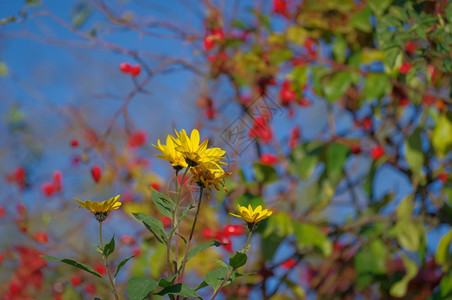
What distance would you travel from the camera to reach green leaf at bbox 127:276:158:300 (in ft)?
1.64

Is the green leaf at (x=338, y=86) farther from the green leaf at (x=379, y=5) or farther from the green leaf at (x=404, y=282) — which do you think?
the green leaf at (x=404, y=282)

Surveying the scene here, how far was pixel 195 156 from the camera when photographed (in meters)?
0.55

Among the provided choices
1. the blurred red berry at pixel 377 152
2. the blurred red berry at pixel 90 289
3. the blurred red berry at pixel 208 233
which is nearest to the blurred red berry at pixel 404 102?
the blurred red berry at pixel 377 152

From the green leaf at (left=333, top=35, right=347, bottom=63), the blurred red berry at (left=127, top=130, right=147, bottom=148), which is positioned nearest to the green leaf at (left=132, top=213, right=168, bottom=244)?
the green leaf at (left=333, top=35, right=347, bottom=63)

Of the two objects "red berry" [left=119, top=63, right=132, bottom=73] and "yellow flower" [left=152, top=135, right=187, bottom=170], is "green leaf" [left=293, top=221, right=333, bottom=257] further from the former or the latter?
"yellow flower" [left=152, top=135, right=187, bottom=170]

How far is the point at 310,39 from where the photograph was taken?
1606 mm

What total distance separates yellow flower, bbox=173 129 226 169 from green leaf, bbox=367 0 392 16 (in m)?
0.79

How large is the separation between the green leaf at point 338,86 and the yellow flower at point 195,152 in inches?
31.7

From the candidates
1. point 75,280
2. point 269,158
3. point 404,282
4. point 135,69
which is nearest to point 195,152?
point 135,69

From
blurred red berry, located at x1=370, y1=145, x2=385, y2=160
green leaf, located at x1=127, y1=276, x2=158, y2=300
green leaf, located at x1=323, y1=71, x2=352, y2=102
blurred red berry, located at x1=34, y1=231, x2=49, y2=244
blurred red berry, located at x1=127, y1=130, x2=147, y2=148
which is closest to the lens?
green leaf, located at x1=127, y1=276, x2=158, y2=300

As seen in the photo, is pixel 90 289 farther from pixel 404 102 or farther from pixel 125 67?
pixel 404 102

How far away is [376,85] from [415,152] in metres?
0.18

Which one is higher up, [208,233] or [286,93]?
[286,93]

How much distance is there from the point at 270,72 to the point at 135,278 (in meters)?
1.15
